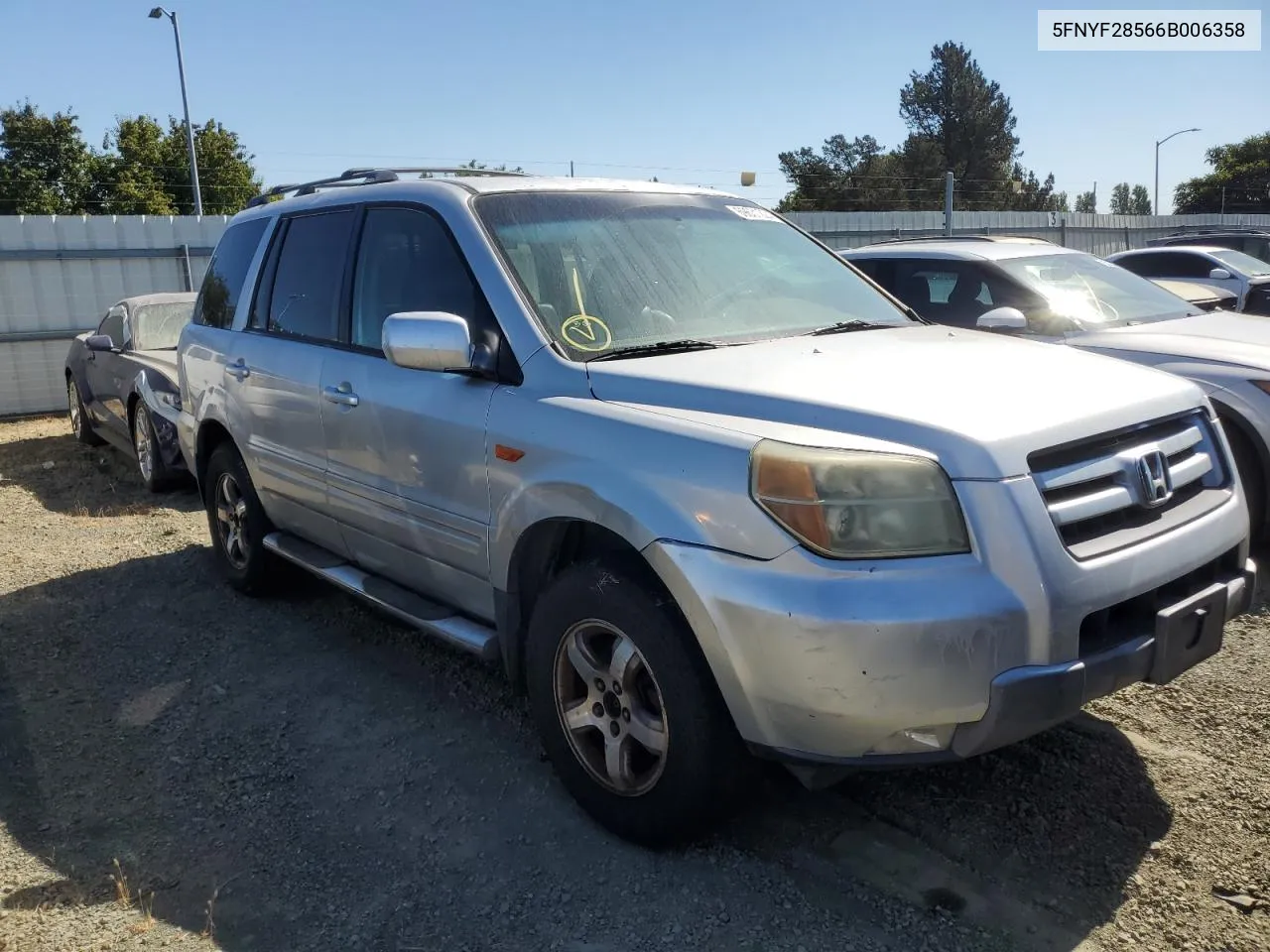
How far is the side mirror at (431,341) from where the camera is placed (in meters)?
3.21

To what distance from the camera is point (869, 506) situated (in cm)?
246

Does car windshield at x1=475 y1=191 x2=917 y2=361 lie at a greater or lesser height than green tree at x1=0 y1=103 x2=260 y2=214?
lesser

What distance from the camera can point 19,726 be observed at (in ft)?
13.2

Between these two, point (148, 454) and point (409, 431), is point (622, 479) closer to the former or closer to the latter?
point (409, 431)

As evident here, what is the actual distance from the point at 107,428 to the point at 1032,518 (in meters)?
8.90

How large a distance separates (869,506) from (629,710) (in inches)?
36.7

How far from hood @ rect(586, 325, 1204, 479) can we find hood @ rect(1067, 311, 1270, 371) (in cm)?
256

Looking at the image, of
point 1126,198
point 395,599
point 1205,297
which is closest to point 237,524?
point 395,599

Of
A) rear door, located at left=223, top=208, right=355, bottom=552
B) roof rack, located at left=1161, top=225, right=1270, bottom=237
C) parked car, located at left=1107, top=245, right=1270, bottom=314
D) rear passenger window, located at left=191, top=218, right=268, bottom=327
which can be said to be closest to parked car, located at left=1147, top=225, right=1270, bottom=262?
roof rack, located at left=1161, top=225, right=1270, bottom=237

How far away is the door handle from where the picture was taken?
401 centimetres

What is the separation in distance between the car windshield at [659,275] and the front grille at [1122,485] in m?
1.18

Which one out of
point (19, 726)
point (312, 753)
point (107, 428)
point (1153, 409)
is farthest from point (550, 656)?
point (107, 428)

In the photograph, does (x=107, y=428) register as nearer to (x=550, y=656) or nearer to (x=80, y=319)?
(x=80, y=319)

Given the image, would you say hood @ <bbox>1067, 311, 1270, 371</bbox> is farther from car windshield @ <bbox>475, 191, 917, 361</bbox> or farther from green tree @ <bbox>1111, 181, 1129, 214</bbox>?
green tree @ <bbox>1111, 181, 1129, 214</bbox>
